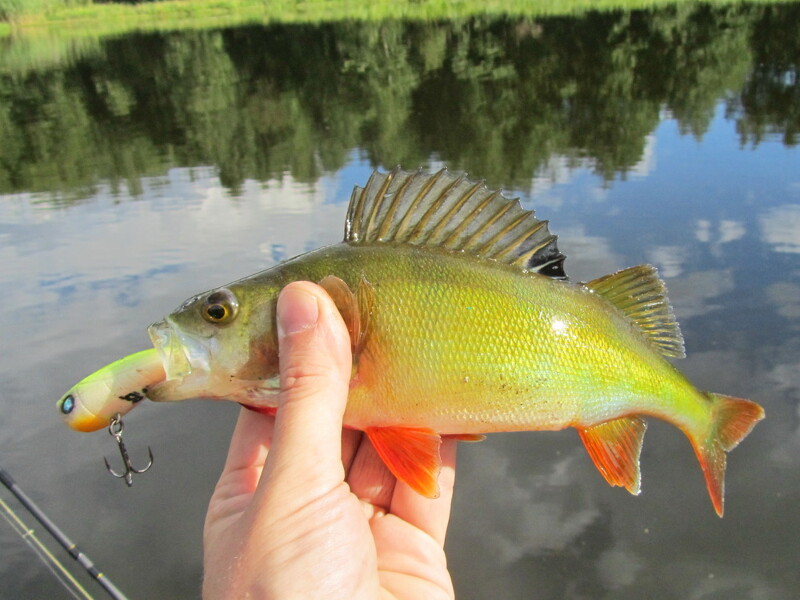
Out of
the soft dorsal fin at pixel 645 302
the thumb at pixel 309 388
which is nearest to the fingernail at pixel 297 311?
the thumb at pixel 309 388

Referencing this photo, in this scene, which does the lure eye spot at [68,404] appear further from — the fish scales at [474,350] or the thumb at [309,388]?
the fish scales at [474,350]

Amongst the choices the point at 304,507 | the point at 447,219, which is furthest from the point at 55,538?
the point at 447,219

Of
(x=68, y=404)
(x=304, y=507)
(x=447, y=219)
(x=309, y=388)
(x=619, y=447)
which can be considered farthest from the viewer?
(x=619, y=447)

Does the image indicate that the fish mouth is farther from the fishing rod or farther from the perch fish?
the fishing rod

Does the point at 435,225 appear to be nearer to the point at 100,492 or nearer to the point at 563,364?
the point at 563,364

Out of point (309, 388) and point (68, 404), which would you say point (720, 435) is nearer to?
point (309, 388)

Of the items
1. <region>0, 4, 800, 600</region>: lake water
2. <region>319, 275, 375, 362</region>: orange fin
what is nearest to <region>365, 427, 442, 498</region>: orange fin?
<region>319, 275, 375, 362</region>: orange fin

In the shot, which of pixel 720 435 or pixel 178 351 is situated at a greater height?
pixel 178 351
